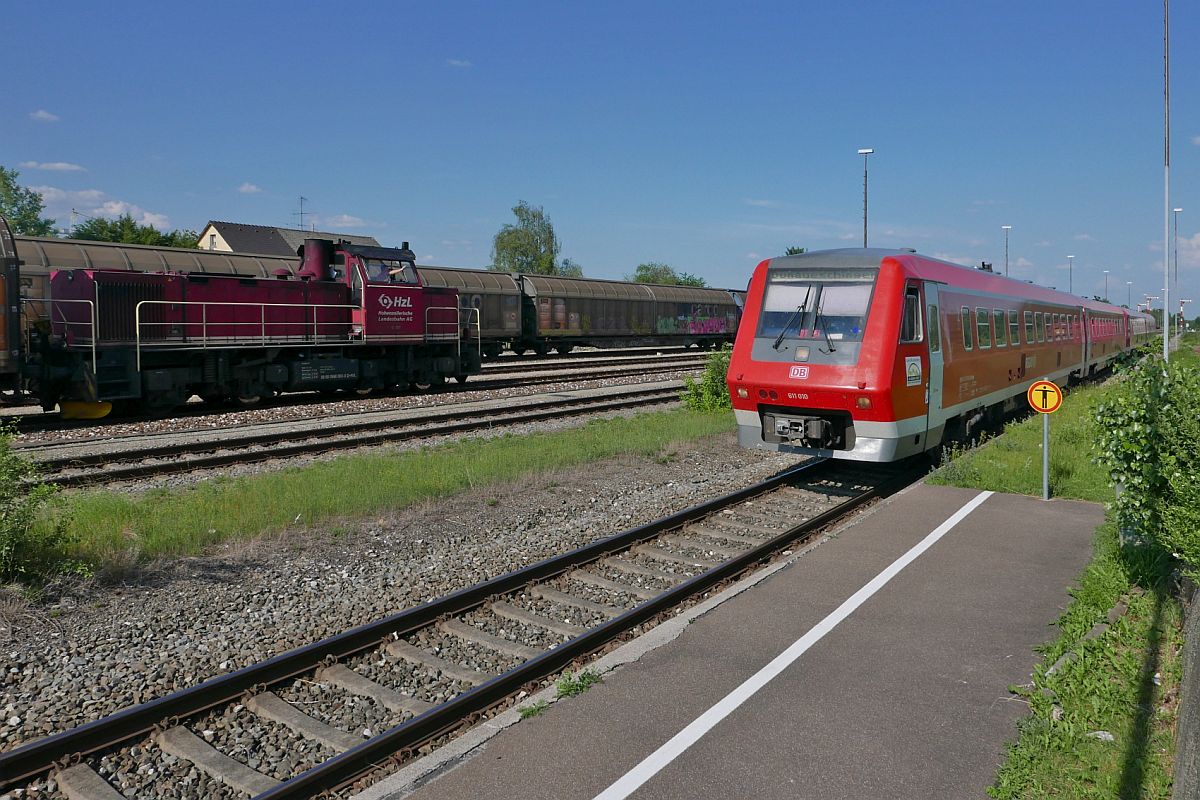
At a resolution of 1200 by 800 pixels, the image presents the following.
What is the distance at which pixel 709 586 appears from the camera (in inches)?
268

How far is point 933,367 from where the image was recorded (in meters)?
10.5

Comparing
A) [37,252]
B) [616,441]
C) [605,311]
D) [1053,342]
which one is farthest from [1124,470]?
[605,311]

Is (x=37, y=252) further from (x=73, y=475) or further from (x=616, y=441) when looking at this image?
(x=616, y=441)

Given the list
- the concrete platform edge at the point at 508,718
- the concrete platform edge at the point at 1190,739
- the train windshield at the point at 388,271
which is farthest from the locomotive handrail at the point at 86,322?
the concrete platform edge at the point at 1190,739

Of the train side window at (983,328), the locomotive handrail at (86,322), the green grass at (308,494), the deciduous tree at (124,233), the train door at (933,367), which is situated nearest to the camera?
the green grass at (308,494)

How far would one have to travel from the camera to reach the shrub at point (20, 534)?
240 inches

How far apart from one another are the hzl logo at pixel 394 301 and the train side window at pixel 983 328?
13.2 metres

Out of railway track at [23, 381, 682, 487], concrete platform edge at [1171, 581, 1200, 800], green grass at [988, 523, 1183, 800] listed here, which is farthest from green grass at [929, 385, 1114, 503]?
railway track at [23, 381, 682, 487]

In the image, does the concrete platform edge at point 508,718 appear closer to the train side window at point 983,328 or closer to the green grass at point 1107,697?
the green grass at point 1107,697

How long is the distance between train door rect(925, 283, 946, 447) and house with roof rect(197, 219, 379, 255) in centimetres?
5673

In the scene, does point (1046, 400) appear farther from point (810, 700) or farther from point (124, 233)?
point (124, 233)

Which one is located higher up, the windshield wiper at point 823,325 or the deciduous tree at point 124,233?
the deciduous tree at point 124,233

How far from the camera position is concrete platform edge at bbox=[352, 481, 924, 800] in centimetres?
388

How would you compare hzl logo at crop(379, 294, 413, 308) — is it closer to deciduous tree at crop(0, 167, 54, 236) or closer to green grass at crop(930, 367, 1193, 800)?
green grass at crop(930, 367, 1193, 800)
